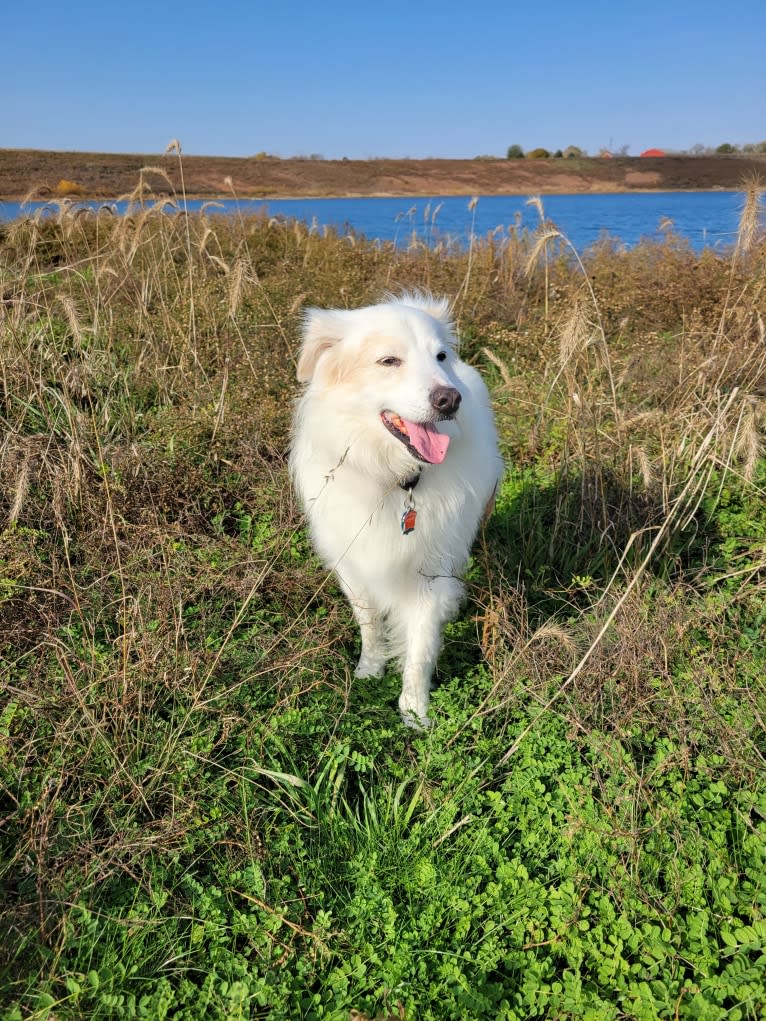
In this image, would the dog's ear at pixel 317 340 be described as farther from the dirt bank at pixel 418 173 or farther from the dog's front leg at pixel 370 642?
the dirt bank at pixel 418 173

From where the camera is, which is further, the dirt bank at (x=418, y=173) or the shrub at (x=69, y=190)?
the dirt bank at (x=418, y=173)

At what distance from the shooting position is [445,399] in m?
2.47

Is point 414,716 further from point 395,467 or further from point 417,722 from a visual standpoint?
point 395,467

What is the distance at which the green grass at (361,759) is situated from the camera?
1.84 meters

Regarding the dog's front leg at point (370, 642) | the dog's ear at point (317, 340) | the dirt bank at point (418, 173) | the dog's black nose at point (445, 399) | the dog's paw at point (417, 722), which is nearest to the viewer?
the dog's black nose at point (445, 399)

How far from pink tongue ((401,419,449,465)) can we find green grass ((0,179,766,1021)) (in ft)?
2.23

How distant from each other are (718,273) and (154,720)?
6924 mm

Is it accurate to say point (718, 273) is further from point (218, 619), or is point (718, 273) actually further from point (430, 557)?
point (218, 619)

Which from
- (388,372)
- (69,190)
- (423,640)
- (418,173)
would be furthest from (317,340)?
(418,173)

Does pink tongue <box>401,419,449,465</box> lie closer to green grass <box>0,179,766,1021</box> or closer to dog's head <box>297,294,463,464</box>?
dog's head <box>297,294,463,464</box>

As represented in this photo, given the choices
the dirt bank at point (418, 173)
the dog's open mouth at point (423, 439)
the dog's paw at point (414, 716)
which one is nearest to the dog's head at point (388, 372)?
the dog's open mouth at point (423, 439)

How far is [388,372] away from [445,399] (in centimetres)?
31

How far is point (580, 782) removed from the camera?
2.43 meters

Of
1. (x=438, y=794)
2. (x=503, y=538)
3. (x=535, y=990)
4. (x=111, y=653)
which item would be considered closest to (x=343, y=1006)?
(x=535, y=990)
